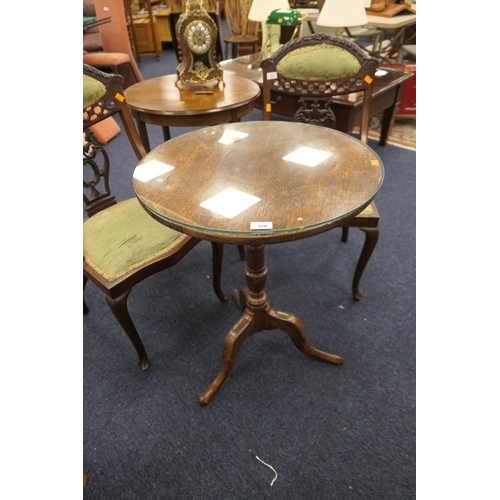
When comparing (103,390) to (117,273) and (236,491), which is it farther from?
(236,491)

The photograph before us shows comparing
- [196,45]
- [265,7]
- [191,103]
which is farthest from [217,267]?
[265,7]

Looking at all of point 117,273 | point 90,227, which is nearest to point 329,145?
point 117,273

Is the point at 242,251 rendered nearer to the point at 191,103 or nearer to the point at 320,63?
the point at 191,103

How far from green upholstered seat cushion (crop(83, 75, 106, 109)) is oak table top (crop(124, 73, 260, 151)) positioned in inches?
10.8

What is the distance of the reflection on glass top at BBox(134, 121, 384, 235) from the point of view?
0.96m

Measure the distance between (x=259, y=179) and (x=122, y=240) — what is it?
0.61 meters

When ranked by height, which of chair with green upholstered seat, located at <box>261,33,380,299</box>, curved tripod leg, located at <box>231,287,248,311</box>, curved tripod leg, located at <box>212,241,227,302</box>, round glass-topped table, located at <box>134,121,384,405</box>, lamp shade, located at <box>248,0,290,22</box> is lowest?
curved tripod leg, located at <box>231,287,248,311</box>

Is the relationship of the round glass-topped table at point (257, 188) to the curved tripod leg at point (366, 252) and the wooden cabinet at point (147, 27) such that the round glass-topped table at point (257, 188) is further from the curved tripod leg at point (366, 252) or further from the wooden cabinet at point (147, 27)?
the wooden cabinet at point (147, 27)

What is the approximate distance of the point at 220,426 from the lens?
136 cm

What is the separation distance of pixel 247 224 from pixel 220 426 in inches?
33.1

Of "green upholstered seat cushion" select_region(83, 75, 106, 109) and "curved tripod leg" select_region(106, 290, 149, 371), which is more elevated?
"green upholstered seat cushion" select_region(83, 75, 106, 109)

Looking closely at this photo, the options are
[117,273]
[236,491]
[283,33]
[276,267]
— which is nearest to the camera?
[236,491]

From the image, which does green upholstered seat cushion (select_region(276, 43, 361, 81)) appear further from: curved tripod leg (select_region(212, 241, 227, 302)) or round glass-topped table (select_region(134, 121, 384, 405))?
curved tripod leg (select_region(212, 241, 227, 302))

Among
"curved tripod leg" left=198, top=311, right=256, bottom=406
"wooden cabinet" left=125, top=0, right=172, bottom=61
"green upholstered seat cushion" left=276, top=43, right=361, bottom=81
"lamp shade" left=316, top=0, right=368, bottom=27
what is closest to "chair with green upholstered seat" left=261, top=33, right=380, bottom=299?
"green upholstered seat cushion" left=276, top=43, right=361, bottom=81
